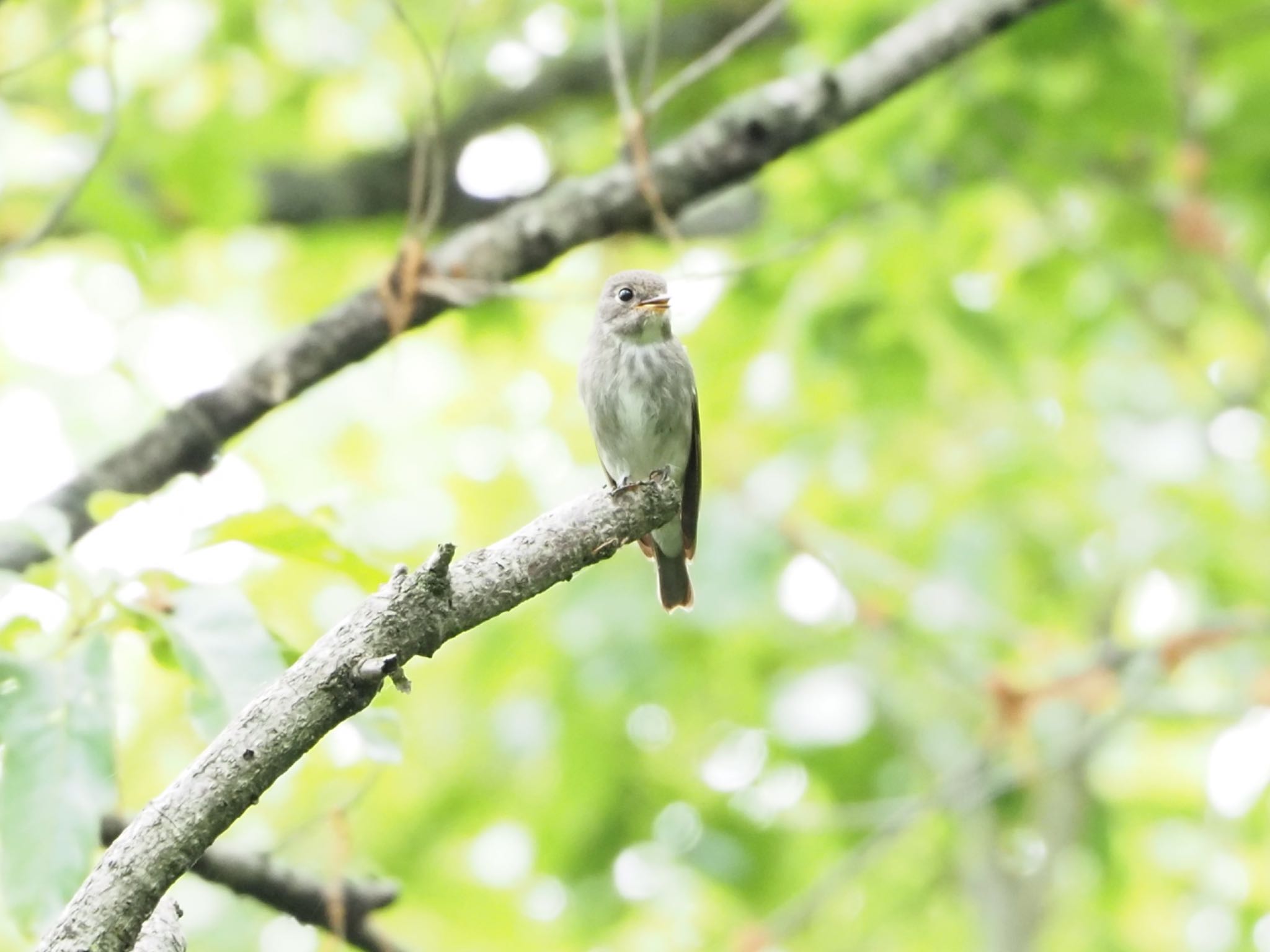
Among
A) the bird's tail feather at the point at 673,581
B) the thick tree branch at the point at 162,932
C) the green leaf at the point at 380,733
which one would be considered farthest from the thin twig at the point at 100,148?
the bird's tail feather at the point at 673,581

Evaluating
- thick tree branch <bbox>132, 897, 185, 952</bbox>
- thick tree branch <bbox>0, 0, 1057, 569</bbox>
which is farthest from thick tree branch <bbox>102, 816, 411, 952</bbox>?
thick tree branch <bbox>132, 897, 185, 952</bbox>

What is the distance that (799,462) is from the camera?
7637 mm

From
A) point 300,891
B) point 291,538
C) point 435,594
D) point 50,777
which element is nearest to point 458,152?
point 300,891

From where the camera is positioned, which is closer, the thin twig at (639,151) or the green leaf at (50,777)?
the green leaf at (50,777)

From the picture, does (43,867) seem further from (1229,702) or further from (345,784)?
(1229,702)

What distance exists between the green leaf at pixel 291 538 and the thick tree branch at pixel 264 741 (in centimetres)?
67

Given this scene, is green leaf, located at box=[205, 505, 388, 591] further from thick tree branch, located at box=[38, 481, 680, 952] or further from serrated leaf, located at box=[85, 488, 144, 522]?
thick tree branch, located at box=[38, 481, 680, 952]

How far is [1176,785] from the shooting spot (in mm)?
8969

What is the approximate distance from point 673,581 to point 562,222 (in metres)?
1.76

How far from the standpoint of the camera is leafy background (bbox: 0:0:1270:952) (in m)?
6.14

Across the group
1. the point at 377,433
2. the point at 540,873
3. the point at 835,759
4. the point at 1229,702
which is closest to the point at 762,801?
the point at 835,759

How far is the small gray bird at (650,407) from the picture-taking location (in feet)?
17.0

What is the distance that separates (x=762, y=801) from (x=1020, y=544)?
180 centimetres

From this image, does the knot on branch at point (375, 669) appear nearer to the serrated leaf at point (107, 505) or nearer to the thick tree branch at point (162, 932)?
the thick tree branch at point (162, 932)
